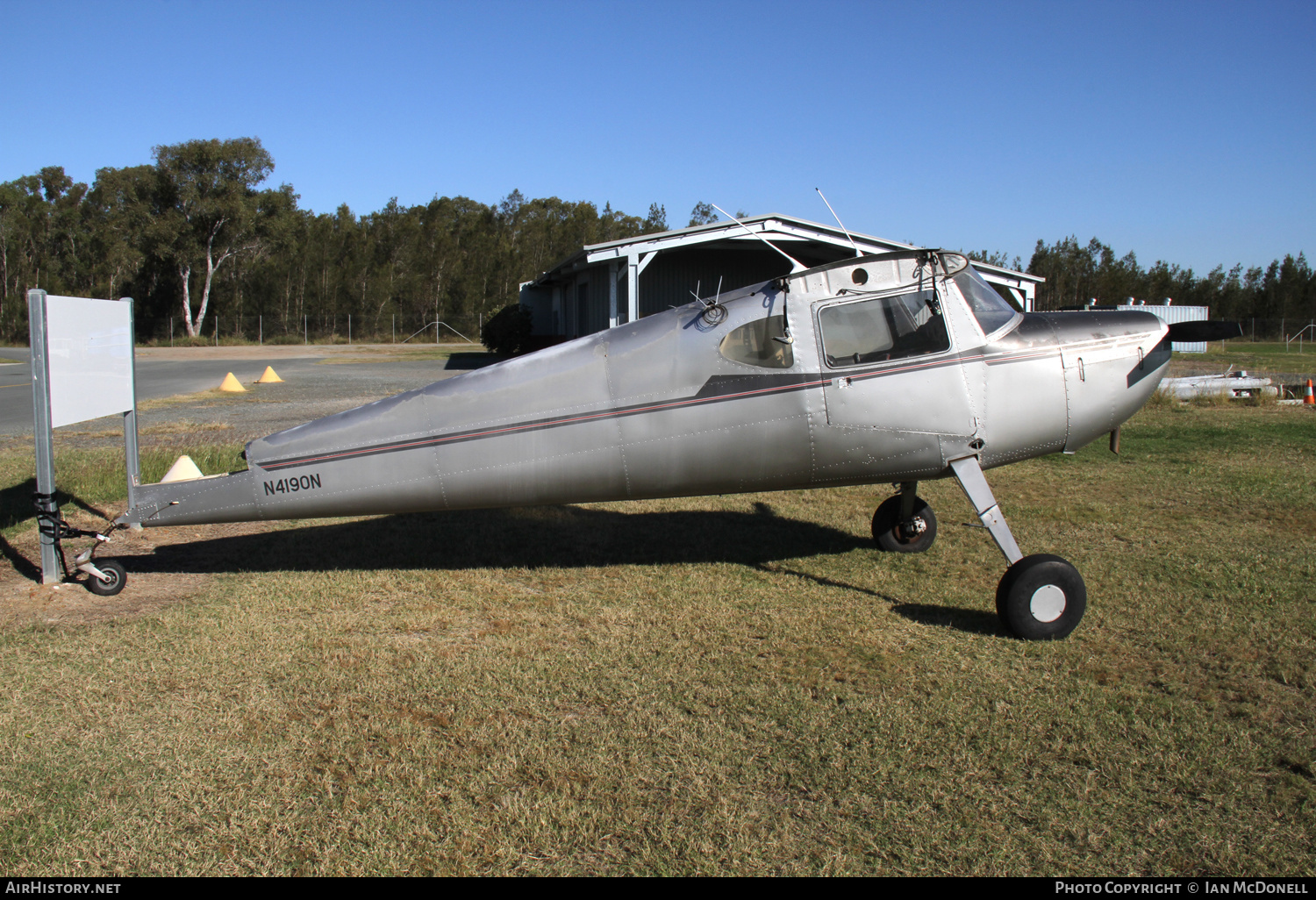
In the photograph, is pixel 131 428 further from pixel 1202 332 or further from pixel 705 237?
pixel 705 237

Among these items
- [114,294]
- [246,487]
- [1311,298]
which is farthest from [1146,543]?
[1311,298]

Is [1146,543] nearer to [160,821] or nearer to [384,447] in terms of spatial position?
[384,447]

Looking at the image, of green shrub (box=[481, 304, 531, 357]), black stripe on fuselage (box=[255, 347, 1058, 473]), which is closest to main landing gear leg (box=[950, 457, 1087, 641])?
black stripe on fuselage (box=[255, 347, 1058, 473])

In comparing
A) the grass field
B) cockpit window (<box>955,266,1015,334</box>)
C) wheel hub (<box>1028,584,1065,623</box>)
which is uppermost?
cockpit window (<box>955,266,1015,334</box>)

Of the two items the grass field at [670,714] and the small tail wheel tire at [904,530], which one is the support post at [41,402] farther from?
the small tail wheel tire at [904,530]

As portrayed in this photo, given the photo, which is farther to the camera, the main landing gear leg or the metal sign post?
the metal sign post

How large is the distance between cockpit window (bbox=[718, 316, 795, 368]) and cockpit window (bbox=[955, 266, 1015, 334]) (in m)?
1.41

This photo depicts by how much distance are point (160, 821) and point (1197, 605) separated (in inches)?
259

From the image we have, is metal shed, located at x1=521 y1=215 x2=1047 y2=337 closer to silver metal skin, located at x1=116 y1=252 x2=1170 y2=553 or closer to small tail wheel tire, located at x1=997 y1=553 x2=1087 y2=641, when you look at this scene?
silver metal skin, located at x1=116 y1=252 x2=1170 y2=553

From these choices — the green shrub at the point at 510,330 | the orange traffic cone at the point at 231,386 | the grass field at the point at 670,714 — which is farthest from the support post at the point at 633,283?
the green shrub at the point at 510,330

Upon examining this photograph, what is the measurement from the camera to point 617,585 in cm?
686

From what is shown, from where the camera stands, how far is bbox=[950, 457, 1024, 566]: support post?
19.5 ft

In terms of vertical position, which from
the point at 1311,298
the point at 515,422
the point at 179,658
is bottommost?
the point at 179,658
